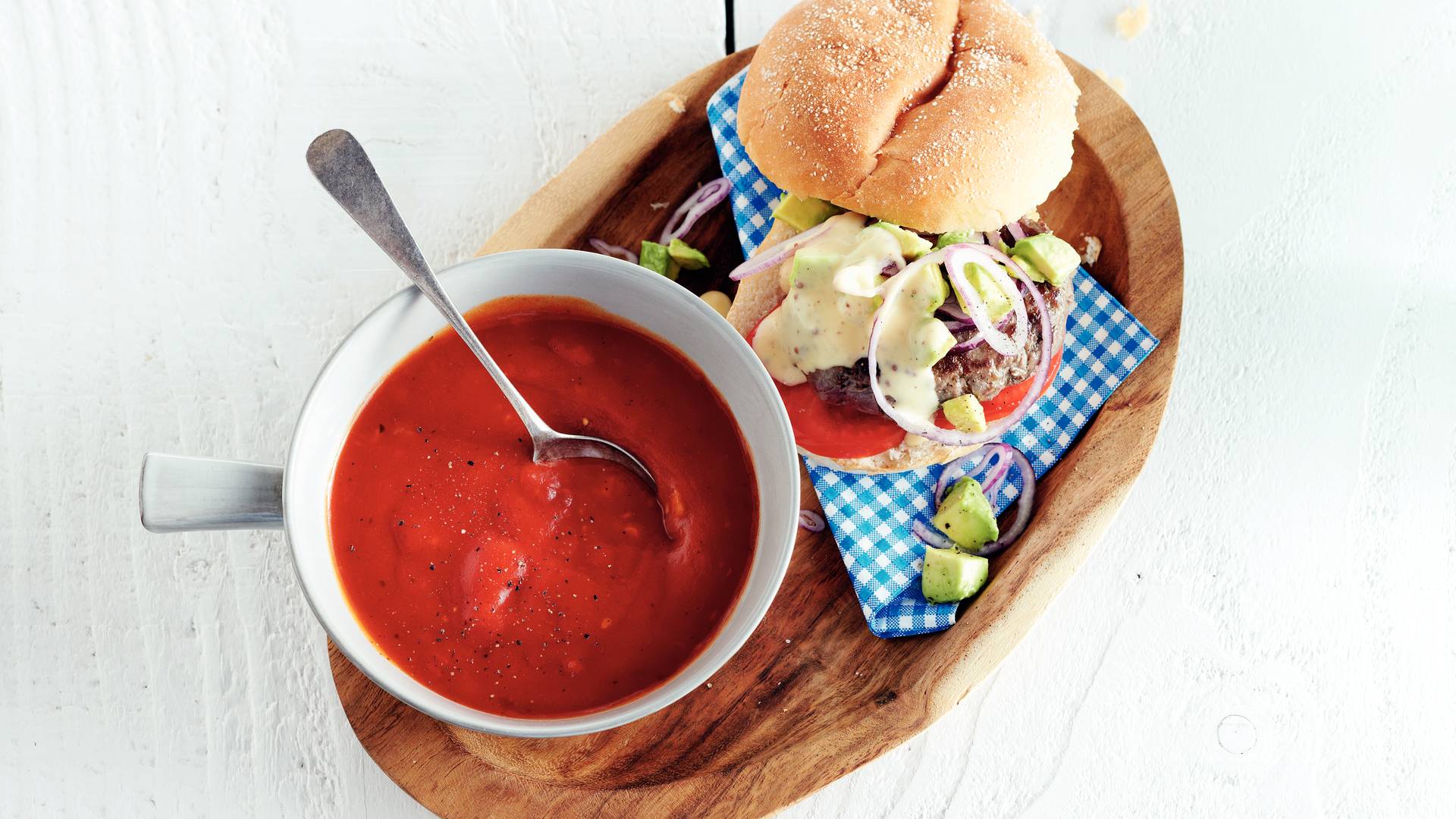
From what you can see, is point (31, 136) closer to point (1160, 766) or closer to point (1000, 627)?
point (1000, 627)

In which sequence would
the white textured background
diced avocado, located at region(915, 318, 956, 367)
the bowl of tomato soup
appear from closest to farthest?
1. the bowl of tomato soup
2. diced avocado, located at region(915, 318, 956, 367)
3. the white textured background

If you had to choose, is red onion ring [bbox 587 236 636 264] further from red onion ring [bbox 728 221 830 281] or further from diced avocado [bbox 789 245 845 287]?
diced avocado [bbox 789 245 845 287]

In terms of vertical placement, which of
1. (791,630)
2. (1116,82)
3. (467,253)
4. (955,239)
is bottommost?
(791,630)

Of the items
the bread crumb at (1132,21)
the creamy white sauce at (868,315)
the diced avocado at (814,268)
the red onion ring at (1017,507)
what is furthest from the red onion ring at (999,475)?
the bread crumb at (1132,21)

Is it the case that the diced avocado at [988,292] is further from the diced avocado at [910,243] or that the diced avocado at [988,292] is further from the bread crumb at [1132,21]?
the bread crumb at [1132,21]

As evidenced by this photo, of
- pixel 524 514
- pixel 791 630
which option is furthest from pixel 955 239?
pixel 524 514

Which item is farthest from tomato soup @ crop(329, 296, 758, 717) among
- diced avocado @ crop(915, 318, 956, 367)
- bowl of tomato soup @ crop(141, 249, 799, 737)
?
diced avocado @ crop(915, 318, 956, 367)

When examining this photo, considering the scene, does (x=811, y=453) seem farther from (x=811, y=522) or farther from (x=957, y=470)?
(x=957, y=470)
